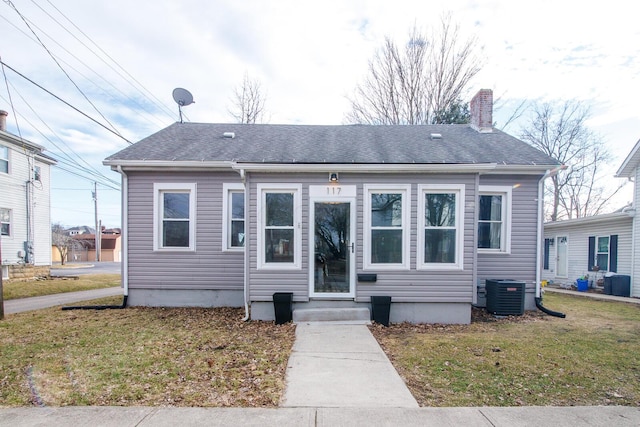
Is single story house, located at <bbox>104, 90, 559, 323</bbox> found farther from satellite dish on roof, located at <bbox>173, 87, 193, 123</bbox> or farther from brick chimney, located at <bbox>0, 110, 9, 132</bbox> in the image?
brick chimney, located at <bbox>0, 110, 9, 132</bbox>

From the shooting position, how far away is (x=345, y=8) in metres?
9.93

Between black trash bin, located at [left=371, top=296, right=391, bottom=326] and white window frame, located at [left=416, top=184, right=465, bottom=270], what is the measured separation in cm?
95

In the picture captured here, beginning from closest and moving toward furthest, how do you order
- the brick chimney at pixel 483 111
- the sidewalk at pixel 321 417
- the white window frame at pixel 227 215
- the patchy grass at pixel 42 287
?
1. the sidewalk at pixel 321 417
2. the white window frame at pixel 227 215
3. the brick chimney at pixel 483 111
4. the patchy grass at pixel 42 287

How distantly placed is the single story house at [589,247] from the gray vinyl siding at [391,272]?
30.0 ft

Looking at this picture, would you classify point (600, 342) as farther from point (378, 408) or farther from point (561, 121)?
point (561, 121)

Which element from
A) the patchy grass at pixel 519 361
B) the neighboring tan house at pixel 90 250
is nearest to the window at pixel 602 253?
the patchy grass at pixel 519 361

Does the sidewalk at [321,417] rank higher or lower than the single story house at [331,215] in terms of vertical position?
lower

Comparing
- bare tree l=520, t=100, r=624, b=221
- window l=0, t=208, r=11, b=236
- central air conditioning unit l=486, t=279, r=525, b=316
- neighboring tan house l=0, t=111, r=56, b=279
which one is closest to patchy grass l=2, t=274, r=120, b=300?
neighboring tan house l=0, t=111, r=56, b=279

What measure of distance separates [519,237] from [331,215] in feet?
16.0

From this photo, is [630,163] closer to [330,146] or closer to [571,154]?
[330,146]

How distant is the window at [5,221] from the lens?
14.1m

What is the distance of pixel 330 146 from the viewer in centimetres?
826

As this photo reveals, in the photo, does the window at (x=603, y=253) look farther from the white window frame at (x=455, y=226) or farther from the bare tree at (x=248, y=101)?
the bare tree at (x=248, y=101)

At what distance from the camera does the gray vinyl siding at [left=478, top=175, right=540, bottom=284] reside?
7973mm
